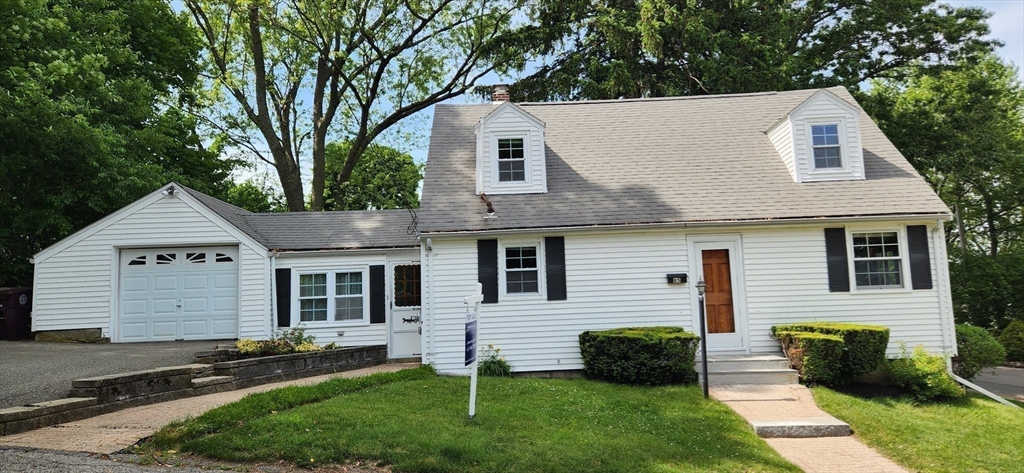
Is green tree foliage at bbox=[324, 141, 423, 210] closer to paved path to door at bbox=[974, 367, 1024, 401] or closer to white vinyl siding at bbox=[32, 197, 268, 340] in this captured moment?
white vinyl siding at bbox=[32, 197, 268, 340]

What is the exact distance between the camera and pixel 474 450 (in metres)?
6.28

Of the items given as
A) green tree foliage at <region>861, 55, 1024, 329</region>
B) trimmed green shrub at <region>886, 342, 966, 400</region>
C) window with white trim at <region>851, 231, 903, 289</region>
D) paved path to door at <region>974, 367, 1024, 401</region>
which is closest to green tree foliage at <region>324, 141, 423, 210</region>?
green tree foliage at <region>861, 55, 1024, 329</region>

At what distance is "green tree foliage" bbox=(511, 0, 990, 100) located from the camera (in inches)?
819

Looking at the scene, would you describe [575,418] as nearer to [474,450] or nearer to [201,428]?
[474,450]

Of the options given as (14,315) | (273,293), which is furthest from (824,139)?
(14,315)

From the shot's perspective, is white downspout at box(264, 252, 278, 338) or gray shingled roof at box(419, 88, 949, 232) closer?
gray shingled roof at box(419, 88, 949, 232)

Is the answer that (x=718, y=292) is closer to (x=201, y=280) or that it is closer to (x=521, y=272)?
(x=521, y=272)

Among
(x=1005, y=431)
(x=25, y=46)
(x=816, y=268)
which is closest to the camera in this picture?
(x=1005, y=431)

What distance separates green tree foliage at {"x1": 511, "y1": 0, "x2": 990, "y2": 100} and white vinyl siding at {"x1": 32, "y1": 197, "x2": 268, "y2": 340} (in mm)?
12952

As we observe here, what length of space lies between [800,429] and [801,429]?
2 centimetres

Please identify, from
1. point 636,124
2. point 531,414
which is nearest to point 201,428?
point 531,414

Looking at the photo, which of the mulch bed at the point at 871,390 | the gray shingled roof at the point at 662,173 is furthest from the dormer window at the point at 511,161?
the mulch bed at the point at 871,390

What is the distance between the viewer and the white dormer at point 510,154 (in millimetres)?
13156

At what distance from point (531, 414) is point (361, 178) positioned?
27420mm
